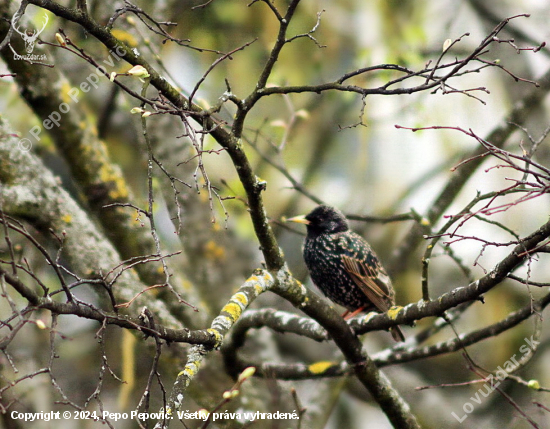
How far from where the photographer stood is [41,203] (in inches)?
165

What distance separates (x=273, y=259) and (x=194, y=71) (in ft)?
18.7

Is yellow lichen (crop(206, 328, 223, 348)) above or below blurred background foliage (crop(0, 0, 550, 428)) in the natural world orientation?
below

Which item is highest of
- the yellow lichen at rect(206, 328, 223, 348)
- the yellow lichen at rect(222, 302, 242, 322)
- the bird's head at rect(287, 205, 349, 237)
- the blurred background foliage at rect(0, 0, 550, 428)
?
the blurred background foliage at rect(0, 0, 550, 428)

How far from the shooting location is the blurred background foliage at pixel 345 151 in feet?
20.7

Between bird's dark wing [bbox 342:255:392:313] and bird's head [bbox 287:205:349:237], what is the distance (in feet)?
1.07

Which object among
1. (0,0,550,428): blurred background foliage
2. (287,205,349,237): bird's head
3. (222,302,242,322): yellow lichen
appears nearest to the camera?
(222,302,242,322): yellow lichen

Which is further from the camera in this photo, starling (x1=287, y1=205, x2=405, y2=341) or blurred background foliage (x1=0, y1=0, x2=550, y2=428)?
blurred background foliage (x1=0, y1=0, x2=550, y2=428)

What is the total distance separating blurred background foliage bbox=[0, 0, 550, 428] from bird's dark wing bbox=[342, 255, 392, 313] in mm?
1418

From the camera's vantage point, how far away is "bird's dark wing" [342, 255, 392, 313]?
495cm

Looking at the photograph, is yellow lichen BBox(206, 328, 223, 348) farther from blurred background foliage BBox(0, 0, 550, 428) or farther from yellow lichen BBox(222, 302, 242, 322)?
blurred background foliage BBox(0, 0, 550, 428)

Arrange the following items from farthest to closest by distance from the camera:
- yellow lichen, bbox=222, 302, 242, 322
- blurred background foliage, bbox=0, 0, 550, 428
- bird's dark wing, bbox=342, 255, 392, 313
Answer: blurred background foliage, bbox=0, 0, 550, 428 → bird's dark wing, bbox=342, 255, 392, 313 → yellow lichen, bbox=222, 302, 242, 322

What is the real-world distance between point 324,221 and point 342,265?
447 millimetres

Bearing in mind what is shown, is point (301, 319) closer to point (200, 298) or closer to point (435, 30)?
point (200, 298)

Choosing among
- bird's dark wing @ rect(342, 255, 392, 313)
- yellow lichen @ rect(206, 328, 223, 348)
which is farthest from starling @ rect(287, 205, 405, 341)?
yellow lichen @ rect(206, 328, 223, 348)
